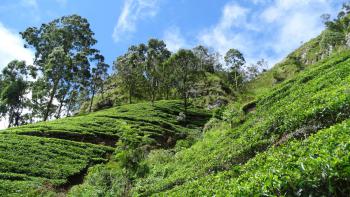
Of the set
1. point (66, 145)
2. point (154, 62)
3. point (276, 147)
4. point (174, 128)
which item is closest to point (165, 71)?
point (154, 62)

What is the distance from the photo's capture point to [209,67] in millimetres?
115875

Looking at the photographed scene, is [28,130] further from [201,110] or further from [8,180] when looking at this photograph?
[201,110]

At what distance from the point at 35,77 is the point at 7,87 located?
29.9 feet

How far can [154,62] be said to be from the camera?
9756cm

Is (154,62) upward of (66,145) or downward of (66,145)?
upward

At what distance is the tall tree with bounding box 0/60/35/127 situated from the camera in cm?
9075

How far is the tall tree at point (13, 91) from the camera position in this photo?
90.8 m

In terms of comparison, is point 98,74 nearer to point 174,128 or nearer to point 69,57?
point 69,57

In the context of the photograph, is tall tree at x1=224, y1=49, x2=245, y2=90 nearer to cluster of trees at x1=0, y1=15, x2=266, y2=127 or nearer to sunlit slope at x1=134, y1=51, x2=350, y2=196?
cluster of trees at x1=0, y1=15, x2=266, y2=127

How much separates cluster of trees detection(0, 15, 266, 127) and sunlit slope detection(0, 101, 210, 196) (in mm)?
16645

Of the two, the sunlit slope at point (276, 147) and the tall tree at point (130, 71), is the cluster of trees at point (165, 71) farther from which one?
the sunlit slope at point (276, 147)

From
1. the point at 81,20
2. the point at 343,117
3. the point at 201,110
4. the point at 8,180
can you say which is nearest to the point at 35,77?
the point at 81,20

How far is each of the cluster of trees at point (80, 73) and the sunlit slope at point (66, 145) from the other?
16.6 metres

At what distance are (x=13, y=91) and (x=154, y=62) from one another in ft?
111
